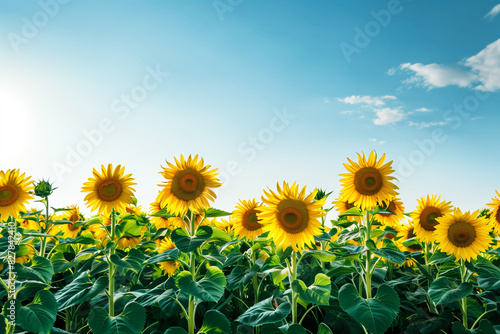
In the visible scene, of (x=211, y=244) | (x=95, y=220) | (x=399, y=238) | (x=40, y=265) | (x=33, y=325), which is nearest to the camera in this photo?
Answer: (x=33, y=325)

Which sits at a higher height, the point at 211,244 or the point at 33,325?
the point at 211,244

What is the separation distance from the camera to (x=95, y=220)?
4191 mm

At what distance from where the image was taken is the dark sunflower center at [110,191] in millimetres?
4332

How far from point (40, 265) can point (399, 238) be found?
15.6 feet

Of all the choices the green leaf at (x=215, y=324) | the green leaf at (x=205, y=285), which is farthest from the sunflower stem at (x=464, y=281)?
the green leaf at (x=205, y=285)

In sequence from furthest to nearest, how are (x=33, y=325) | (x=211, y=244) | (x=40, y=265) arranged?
(x=211, y=244)
(x=40, y=265)
(x=33, y=325)

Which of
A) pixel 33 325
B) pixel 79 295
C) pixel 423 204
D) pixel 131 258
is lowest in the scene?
pixel 33 325

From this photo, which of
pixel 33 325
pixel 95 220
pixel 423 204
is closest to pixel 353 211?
pixel 423 204

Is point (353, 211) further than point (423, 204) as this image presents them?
No

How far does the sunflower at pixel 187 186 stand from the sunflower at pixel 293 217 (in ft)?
2.09

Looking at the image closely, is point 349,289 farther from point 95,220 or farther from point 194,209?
point 95,220

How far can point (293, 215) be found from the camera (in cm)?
358

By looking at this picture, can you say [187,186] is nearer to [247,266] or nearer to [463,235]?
[247,266]

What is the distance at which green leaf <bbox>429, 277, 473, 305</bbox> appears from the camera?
383cm
